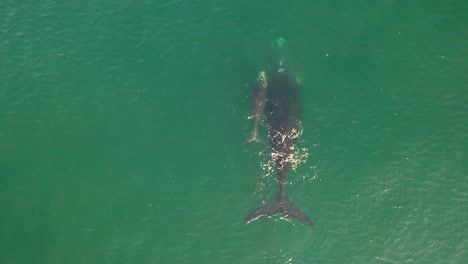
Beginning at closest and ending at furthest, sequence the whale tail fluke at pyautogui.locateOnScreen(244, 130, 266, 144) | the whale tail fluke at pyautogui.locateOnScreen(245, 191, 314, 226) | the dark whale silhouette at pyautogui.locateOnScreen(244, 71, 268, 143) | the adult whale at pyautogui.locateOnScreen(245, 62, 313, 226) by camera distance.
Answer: the whale tail fluke at pyautogui.locateOnScreen(245, 191, 314, 226), the adult whale at pyautogui.locateOnScreen(245, 62, 313, 226), the whale tail fluke at pyautogui.locateOnScreen(244, 130, 266, 144), the dark whale silhouette at pyautogui.locateOnScreen(244, 71, 268, 143)

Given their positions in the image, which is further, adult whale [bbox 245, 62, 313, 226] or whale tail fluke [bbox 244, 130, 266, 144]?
whale tail fluke [bbox 244, 130, 266, 144]

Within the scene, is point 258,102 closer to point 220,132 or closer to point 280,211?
point 220,132

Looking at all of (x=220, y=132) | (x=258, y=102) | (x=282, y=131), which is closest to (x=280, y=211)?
(x=282, y=131)

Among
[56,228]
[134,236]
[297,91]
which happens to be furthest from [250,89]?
[56,228]

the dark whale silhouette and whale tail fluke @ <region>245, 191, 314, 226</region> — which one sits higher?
the dark whale silhouette

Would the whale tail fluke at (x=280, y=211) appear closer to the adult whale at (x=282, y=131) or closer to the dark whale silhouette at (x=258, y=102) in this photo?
the adult whale at (x=282, y=131)

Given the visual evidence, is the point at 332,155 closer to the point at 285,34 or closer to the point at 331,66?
the point at 331,66

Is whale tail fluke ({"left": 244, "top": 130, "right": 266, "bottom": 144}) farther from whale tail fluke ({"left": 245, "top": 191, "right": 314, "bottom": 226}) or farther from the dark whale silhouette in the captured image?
whale tail fluke ({"left": 245, "top": 191, "right": 314, "bottom": 226})

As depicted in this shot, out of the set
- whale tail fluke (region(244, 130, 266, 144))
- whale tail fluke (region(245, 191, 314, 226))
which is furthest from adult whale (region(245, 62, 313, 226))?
whale tail fluke (region(244, 130, 266, 144))

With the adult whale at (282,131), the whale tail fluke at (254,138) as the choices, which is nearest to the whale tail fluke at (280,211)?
the adult whale at (282,131)
